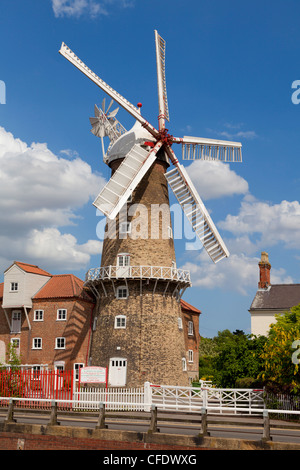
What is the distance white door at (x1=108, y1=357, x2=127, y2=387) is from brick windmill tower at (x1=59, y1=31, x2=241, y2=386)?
61 millimetres

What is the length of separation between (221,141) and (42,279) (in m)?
17.1

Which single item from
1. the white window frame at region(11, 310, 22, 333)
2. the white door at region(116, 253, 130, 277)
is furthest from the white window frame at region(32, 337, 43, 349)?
the white door at region(116, 253, 130, 277)

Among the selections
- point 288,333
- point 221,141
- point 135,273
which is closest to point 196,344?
point 135,273

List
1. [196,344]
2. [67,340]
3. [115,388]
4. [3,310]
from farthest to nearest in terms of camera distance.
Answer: [196,344] < [3,310] < [67,340] < [115,388]

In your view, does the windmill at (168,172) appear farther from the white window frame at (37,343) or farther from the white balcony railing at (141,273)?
the white window frame at (37,343)

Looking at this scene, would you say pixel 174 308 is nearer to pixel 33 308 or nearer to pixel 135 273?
pixel 135 273

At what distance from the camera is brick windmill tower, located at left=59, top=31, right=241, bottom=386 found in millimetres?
33031

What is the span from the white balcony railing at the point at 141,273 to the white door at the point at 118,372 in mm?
5186

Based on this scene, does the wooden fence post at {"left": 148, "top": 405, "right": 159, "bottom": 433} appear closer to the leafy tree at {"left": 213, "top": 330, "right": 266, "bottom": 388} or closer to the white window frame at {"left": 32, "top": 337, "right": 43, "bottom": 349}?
the leafy tree at {"left": 213, "top": 330, "right": 266, "bottom": 388}

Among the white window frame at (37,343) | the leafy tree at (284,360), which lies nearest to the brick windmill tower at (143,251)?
the white window frame at (37,343)

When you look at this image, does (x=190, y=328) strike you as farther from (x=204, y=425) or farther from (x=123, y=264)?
(x=204, y=425)

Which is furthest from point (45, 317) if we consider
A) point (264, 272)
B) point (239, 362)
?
point (264, 272)

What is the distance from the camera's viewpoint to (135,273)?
110 feet

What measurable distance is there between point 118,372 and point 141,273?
6.29m
